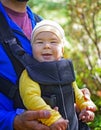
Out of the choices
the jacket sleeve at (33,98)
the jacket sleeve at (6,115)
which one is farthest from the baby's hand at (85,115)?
the jacket sleeve at (6,115)

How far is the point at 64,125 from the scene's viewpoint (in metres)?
2.66

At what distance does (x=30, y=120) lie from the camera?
105 inches

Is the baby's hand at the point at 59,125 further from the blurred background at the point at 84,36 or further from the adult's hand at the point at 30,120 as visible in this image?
the blurred background at the point at 84,36

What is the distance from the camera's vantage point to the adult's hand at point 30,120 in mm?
2626

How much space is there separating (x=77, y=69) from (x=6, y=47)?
416 cm

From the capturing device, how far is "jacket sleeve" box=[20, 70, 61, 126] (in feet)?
8.84

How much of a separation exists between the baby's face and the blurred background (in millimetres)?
2168

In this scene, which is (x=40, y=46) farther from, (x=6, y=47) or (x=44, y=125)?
(x=44, y=125)

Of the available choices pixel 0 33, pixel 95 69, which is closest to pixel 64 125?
pixel 0 33

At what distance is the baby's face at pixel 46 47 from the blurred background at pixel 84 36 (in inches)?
85.3

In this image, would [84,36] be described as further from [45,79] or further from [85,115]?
[45,79]

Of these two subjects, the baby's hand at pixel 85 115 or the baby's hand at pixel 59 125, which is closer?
the baby's hand at pixel 59 125

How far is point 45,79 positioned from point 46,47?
0.69 feet

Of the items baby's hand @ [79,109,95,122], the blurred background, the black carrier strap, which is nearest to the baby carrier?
the black carrier strap
